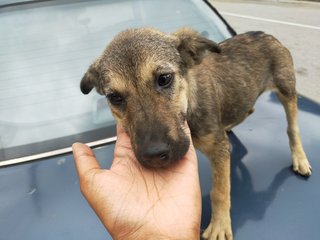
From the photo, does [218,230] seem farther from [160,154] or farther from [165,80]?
[165,80]

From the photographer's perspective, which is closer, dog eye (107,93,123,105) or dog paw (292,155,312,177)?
dog eye (107,93,123,105)

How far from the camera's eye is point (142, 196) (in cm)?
244

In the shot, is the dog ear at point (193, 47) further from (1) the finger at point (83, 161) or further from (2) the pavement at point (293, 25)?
(2) the pavement at point (293, 25)

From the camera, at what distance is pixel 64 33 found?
12.7 ft

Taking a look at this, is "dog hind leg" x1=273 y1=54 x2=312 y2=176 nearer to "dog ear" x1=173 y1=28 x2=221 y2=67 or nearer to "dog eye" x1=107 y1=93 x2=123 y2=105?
"dog ear" x1=173 y1=28 x2=221 y2=67

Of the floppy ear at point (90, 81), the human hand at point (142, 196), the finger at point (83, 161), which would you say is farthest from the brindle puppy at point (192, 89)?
the finger at point (83, 161)

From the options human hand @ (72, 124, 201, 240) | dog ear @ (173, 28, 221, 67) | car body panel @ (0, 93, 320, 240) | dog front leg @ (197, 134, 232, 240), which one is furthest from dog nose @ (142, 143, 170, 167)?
dog ear @ (173, 28, 221, 67)

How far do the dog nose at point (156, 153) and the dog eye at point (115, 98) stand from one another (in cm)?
53

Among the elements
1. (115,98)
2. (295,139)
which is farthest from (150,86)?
(295,139)

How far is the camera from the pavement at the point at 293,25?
8.22 meters

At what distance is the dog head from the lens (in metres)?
2.45

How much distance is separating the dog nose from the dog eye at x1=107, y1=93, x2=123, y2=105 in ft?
1.75

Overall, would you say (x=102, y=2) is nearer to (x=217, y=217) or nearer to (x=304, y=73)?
(x=217, y=217)

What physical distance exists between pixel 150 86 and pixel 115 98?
28 centimetres
